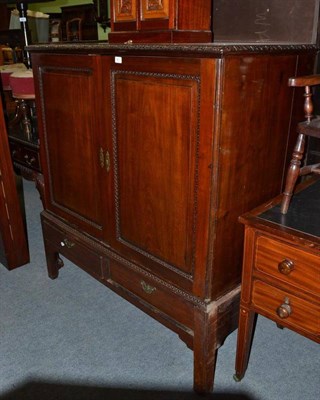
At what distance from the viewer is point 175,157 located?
1.42m

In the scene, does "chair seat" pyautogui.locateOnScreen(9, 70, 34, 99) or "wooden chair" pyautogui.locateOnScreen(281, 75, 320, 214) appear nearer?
"wooden chair" pyautogui.locateOnScreen(281, 75, 320, 214)

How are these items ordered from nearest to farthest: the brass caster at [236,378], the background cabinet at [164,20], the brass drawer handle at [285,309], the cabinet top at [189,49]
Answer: the cabinet top at [189,49] < the brass drawer handle at [285,309] < the background cabinet at [164,20] < the brass caster at [236,378]

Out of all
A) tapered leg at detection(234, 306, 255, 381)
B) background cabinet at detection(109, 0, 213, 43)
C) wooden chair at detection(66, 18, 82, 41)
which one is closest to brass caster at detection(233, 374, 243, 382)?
tapered leg at detection(234, 306, 255, 381)

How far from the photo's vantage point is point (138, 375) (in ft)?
5.74

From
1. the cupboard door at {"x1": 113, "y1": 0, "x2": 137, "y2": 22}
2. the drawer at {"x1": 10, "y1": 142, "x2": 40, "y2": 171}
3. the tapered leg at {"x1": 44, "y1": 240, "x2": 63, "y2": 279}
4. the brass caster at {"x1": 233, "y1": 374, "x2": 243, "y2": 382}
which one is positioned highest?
the cupboard door at {"x1": 113, "y1": 0, "x2": 137, "y2": 22}

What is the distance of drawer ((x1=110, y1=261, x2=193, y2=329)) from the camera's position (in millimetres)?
1578

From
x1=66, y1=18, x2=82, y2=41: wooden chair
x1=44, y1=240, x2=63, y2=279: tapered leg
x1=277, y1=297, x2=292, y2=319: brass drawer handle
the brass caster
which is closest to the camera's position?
x1=277, y1=297, x2=292, y2=319: brass drawer handle

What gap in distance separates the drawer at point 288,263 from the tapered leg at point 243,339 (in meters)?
0.24

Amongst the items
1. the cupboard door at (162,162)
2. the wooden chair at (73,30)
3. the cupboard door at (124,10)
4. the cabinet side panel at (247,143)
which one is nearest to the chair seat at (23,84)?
the cupboard door at (124,10)

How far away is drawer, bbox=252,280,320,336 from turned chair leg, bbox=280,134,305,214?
0.29 m

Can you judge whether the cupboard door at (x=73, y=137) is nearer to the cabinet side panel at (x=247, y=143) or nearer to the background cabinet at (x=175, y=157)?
the background cabinet at (x=175, y=157)

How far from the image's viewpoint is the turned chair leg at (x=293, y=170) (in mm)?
1395

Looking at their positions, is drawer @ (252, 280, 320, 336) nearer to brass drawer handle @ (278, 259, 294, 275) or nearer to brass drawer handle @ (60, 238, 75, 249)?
brass drawer handle @ (278, 259, 294, 275)

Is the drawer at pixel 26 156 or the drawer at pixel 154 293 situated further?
the drawer at pixel 26 156
